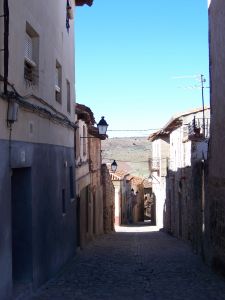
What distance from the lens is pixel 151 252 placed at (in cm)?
1775

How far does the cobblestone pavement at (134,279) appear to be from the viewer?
31.3 feet

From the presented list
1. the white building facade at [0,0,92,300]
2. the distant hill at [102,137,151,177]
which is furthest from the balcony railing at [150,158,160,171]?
the distant hill at [102,137,151,177]

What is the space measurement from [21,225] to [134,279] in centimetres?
322

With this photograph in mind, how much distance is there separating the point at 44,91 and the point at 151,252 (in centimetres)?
846

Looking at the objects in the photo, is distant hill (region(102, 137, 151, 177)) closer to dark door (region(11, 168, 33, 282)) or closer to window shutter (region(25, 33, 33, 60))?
window shutter (region(25, 33, 33, 60))

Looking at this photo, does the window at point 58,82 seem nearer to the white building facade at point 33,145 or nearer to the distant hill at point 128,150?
the white building facade at point 33,145

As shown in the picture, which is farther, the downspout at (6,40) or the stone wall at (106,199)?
the stone wall at (106,199)

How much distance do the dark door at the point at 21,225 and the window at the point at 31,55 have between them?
6.31 feet

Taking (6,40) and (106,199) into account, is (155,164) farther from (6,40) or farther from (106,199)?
(6,40)

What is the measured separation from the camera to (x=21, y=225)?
9500mm

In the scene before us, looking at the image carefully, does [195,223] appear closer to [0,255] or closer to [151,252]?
[151,252]

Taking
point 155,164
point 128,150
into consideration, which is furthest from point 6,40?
point 128,150

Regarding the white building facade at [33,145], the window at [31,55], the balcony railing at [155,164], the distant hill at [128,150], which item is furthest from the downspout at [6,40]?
the distant hill at [128,150]

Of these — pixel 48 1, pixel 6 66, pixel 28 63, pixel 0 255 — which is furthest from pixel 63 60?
pixel 0 255
